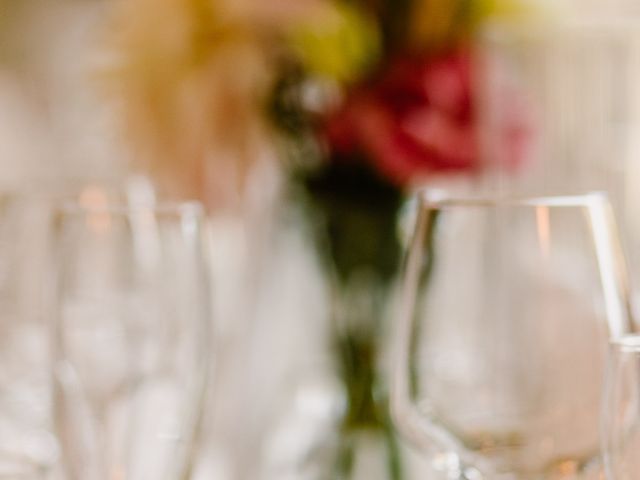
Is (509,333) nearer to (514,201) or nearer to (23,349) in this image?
(514,201)

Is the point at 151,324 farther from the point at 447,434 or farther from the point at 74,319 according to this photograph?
the point at 447,434

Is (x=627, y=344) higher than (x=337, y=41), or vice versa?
(x=337, y=41)

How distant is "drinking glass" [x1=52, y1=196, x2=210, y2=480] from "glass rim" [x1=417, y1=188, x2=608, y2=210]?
13cm

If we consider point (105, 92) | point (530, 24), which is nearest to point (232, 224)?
point (105, 92)

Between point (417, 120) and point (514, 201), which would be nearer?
point (514, 201)

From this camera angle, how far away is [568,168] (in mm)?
1334

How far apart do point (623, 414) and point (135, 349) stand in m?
0.28

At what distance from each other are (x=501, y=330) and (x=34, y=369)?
29 cm

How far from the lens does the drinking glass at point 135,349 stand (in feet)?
2.01

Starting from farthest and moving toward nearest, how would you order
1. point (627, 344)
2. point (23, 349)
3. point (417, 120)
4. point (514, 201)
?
point (417, 120)
point (23, 349)
point (514, 201)
point (627, 344)

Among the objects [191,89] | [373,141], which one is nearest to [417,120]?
[373,141]

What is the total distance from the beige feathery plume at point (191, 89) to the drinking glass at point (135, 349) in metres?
0.36

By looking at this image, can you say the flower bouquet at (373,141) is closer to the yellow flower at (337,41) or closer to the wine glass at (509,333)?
Answer: the yellow flower at (337,41)

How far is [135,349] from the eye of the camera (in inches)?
25.3
